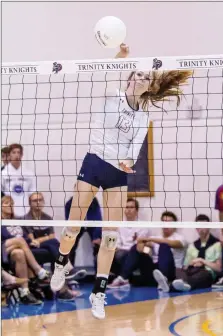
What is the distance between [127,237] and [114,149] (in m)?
3.38

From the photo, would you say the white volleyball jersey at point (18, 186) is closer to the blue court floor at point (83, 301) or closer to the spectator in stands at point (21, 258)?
the spectator in stands at point (21, 258)

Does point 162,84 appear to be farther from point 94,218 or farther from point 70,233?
point 94,218

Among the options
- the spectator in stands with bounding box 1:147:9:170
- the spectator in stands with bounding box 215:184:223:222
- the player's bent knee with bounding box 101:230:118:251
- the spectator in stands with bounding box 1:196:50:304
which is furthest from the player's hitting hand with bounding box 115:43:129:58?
the spectator in stands with bounding box 215:184:223:222

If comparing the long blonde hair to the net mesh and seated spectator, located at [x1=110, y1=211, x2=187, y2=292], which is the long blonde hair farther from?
the net mesh

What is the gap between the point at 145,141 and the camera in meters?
8.97

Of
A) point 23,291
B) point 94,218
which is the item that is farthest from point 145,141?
point 23,291

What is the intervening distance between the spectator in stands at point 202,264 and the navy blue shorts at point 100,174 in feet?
9.77

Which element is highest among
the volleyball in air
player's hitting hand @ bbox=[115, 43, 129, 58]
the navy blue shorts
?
the volleyball in air

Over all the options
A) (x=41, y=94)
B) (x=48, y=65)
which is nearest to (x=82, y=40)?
→ (x=41, y=94)

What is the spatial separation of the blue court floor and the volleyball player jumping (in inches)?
61.1

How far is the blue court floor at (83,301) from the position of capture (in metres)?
7.07

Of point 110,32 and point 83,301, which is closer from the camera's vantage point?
point 110,32

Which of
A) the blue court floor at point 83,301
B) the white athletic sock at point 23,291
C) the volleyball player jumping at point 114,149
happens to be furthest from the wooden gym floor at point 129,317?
the volleyball player jumping at point 114,149

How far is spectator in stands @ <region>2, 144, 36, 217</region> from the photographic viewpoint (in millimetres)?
8562
